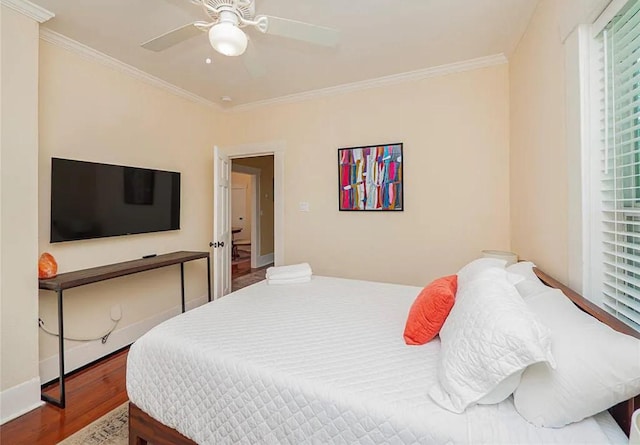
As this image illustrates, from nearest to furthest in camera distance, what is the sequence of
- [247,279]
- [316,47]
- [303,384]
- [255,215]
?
[303,384], [316,47], [247,279], [255,215]

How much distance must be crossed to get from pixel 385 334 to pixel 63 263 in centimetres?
249

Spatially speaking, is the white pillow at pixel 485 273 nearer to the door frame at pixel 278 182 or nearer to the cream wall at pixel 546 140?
the cream wall at pixel 546 140

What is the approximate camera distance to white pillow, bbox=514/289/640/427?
0.82 metres

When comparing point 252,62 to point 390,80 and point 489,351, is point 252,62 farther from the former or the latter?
point 489,351

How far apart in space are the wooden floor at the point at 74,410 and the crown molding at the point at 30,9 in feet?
8.33

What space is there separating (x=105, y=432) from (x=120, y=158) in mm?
2163

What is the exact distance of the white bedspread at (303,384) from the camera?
93cm

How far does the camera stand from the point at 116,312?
2.74 meters

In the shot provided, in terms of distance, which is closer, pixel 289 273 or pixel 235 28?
pixel 235 28

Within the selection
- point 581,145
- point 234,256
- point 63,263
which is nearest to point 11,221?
point 63,263

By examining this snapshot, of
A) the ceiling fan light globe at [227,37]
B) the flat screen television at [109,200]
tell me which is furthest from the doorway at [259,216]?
the ceiling fan light globe at [227,37]

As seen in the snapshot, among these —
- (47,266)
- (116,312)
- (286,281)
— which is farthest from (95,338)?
(286,281)

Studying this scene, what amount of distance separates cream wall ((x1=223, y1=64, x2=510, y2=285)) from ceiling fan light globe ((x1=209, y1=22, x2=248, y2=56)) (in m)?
1.91

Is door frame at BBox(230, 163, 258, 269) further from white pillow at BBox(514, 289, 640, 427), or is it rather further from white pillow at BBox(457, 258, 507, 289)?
white pillow at BBox(514, 289, 640, 427)
